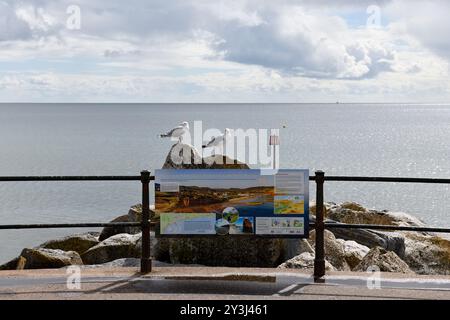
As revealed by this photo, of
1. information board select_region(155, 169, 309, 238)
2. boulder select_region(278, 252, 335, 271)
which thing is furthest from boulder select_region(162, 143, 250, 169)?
information board select_region(155, 169, 309, 238)

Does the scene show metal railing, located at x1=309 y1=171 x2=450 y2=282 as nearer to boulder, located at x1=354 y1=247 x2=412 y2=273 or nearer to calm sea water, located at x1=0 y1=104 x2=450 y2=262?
boulder, located at x1=354 y1=247 x2=412 y2=273

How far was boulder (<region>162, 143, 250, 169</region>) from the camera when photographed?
13763 mm

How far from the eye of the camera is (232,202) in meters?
8.23

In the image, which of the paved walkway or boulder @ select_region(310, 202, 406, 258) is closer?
the paved walkway

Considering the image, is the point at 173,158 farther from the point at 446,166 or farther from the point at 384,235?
the point at 446,166

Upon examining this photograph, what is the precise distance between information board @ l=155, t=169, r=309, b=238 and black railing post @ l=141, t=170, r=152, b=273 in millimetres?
214

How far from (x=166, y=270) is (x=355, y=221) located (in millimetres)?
9843

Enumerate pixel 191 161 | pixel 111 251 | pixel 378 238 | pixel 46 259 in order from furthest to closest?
1. pixel 191 161
2. pixel 378 238
3. pixel 111 251
4. pixel 46 259

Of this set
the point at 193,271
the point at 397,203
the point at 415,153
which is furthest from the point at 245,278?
the point at 415,153

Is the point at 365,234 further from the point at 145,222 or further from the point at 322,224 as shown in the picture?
the point at 145,222

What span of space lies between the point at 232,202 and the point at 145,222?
1009 millimetres

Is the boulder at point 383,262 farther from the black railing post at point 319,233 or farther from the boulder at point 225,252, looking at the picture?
the boulder at point 225,252

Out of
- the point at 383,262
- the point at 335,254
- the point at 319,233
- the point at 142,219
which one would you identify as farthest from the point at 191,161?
the point at 319,233
